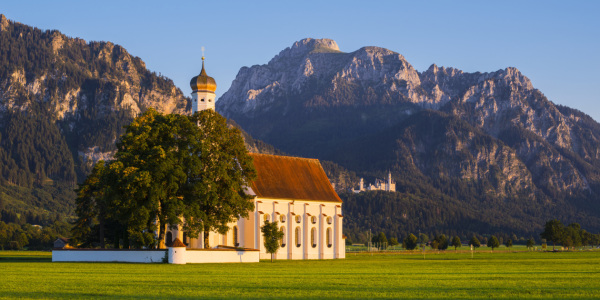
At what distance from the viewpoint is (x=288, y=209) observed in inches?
3962

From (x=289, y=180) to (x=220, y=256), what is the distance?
95.2 ft

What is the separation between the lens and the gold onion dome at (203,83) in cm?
9875

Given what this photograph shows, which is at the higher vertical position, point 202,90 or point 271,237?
point 202,90

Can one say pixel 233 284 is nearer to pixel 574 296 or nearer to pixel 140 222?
pixel 574 296

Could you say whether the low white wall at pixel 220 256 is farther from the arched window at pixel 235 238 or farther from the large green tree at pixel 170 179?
the arched window at pixel 235 238

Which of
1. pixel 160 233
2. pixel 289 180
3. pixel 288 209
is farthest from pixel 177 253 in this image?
pixel 289 180

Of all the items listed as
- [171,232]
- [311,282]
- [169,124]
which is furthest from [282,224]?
[311,282]

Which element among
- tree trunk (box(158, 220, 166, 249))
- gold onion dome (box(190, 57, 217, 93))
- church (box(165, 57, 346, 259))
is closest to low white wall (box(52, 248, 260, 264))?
tree trunk (box(158, 220, 166, 249))

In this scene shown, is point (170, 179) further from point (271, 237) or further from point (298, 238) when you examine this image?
point (298, 238)

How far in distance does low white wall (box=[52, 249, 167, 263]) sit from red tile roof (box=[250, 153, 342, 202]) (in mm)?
24653

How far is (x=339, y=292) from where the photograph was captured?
117ft

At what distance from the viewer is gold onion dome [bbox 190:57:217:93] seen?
98.8 metres

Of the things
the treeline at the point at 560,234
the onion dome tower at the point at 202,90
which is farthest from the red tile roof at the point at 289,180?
the treeline at the point at 560,234

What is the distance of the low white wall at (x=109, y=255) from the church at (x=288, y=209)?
1657 cm
